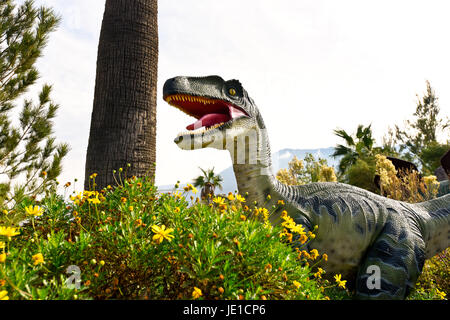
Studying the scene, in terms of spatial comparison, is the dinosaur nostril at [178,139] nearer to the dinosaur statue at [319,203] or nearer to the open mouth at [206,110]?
the dinosaur statue at [319,203]

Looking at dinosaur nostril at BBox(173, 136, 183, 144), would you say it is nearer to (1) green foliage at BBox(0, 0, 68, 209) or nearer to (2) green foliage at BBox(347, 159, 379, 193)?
(1) green foliage at BBox(0, 0, 68, 209)

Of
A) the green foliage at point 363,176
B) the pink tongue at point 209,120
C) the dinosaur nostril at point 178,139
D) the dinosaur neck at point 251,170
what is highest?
the green foliage at point 363,176

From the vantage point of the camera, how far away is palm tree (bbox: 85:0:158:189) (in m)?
4.16

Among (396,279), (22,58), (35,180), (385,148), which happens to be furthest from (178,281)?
(385,148)

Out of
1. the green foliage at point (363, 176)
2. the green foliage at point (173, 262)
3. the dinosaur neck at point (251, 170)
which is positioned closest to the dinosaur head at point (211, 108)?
the dinosaur neck at point (251, 170)

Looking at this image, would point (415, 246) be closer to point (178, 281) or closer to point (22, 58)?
point (178, 281)

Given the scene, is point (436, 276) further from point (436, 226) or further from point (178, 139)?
point (178, 139)

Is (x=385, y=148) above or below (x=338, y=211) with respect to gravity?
above

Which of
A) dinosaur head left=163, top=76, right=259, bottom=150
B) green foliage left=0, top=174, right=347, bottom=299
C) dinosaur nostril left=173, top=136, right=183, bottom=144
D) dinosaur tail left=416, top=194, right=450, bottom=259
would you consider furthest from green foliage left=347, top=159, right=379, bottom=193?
green foliage left=0, top=174, right=347, bottom=299

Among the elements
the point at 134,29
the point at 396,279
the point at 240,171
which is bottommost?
the point at 396,279

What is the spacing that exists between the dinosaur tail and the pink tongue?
2273 millimetres

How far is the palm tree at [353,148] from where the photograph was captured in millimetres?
21422

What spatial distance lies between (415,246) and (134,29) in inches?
156

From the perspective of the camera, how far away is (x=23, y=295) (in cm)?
135
